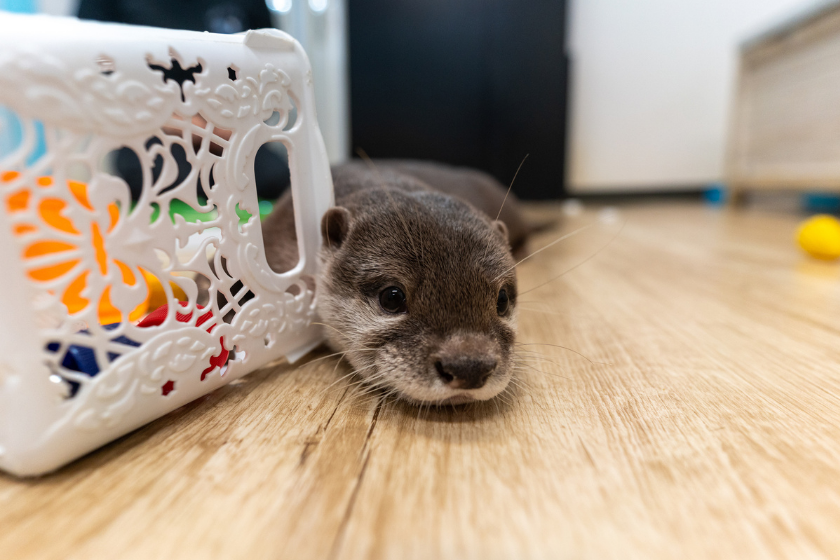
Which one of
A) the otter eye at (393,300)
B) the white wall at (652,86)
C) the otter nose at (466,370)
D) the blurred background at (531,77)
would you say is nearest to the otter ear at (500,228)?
the otter eye at (393,300)

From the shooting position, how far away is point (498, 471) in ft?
2.62

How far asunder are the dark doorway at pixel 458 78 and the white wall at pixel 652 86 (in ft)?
2.88

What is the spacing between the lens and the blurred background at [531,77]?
470cm

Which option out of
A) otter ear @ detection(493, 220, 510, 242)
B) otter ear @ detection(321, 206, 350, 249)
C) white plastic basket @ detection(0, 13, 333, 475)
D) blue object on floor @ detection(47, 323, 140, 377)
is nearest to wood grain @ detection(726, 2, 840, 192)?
otter ear @ detection(493, 220, 510, 242)

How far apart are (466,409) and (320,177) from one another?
0.68m

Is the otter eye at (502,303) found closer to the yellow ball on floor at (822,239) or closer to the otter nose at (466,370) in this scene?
the otter nose at (466,370)

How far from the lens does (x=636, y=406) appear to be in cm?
101

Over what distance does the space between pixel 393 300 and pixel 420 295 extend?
0.08 m

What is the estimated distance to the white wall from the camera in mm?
5754

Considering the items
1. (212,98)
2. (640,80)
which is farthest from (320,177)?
(640,80)

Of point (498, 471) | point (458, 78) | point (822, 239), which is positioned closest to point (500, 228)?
point (498, 471)

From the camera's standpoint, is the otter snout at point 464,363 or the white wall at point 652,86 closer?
the otter snout at point 464,363

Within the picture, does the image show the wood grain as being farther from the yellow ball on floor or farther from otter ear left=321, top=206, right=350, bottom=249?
otter ear left=321, top=206, right=350, bottom=249

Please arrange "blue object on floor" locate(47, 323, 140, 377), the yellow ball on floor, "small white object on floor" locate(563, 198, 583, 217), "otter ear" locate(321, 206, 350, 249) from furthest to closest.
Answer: "small white object on floor" locate(563, 198, 583, 217) → the yellow ball on floor → "otter ear" locate(321, 206, 350, 249) → "blue object on floor" locate(47, 323, 140, 377)
